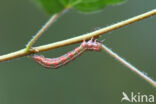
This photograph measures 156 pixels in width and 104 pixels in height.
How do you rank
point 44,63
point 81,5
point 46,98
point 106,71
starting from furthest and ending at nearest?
point 106,71, point 46,98, point 44,63, point 81,5

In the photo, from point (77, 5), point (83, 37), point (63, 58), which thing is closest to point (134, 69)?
point (83, 37)

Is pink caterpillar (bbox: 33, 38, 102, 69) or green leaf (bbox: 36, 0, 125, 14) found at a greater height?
pink caterpillar (bbox: 33, 38, 102, 69)

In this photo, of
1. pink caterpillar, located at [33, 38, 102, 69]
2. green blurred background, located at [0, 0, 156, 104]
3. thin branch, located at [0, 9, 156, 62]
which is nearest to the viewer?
thin branch, located at [0, 9, 156, 62]

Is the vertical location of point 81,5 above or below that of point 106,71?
below

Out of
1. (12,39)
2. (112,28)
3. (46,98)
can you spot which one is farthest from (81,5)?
(12,39)

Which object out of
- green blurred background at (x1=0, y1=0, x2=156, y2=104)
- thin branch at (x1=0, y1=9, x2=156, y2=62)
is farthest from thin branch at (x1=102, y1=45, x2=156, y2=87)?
green blurred background at (x1=0, y1=0, x2=156, y2=104)

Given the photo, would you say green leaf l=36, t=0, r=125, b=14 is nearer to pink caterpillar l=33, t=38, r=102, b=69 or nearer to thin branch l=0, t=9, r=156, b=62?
thin branch l=0, t=9, r=156, b=62

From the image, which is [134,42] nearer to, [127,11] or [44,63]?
[127,11]
